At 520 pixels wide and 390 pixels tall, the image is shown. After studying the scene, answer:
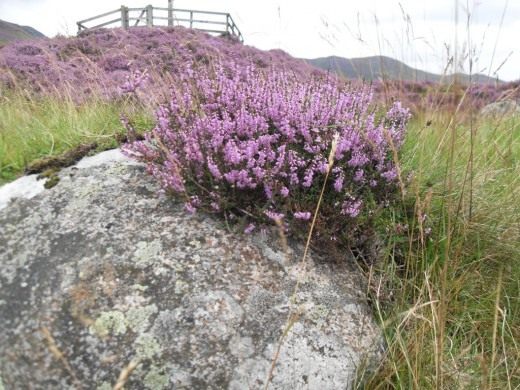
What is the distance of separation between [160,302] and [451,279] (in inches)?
53.2

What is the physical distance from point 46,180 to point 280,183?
1332mm

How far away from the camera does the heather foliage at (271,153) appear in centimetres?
247

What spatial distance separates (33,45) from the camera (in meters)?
16.3

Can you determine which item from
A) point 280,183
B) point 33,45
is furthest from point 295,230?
point 33,45

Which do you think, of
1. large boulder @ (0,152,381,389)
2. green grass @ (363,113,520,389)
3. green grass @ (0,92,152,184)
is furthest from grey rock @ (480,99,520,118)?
green grass @ (0,92,152,184)

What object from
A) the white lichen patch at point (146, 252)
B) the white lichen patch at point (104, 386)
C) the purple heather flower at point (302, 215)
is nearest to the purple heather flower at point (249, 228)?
the purple heather flower at point (302, 215)

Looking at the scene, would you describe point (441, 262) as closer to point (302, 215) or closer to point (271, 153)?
point (302, 215)

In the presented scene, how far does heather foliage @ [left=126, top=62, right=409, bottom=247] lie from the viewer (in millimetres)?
2471

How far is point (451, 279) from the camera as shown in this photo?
2412mm

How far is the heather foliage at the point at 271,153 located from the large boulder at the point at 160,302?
177mm

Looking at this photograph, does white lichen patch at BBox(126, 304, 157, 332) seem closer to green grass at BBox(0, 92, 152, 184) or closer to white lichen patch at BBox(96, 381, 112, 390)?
white lichen patch at BBox(96, 381, 112, 390)

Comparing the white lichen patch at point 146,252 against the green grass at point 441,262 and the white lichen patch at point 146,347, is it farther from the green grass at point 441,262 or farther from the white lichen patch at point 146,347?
the green grass at point 441,262

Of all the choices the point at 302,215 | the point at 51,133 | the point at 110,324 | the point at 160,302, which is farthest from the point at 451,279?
the point at 51,133

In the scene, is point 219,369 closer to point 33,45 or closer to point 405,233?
point 405,233
